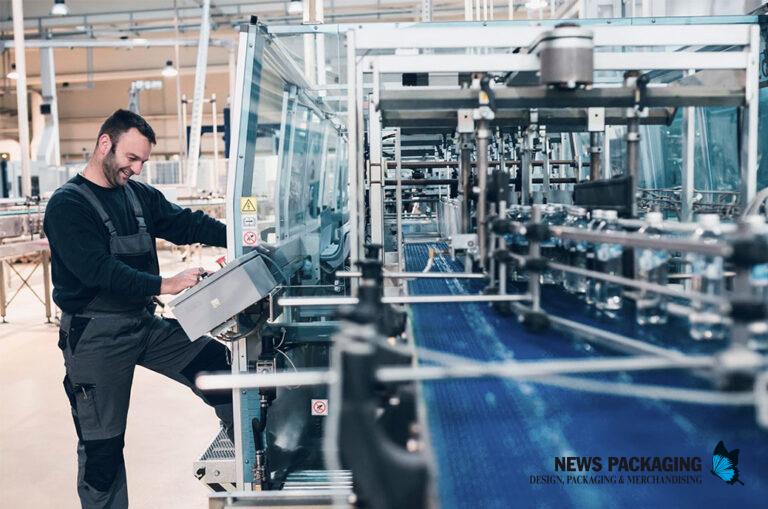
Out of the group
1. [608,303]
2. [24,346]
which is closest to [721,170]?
[608,303]

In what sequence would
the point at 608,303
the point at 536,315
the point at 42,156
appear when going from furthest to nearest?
the point at 42,156 < the point at 608,303 < the point at 536,315

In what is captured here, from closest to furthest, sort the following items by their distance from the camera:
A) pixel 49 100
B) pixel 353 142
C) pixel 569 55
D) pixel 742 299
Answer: pixel 742 299
pixel 569 55
pixel 353 142
pixel 49 100

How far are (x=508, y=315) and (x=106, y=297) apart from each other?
153 centimetres

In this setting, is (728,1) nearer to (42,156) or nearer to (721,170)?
(721,170)

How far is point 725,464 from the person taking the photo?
148 cm

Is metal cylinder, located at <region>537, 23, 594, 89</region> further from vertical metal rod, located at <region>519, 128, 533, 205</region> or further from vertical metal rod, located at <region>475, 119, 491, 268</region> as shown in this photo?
vertical metal rod, located at <region>519, 128, 533, 205</region>

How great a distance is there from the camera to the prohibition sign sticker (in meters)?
2.76

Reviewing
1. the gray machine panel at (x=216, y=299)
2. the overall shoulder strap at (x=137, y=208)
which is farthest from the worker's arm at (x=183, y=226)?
the gray machine panel at (x=216, y=299)

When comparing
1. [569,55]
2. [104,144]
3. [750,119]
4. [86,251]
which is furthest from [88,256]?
[750,119]

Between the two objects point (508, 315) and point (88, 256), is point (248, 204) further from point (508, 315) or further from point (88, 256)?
point (508, 315)

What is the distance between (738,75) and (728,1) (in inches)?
89.9

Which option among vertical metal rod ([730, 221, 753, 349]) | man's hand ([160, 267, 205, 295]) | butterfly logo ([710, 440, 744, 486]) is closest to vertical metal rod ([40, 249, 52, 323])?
man's hand ([160, 267, 205, 295])

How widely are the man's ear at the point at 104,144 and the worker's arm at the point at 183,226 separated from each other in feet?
1.20

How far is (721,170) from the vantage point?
4383 mm
